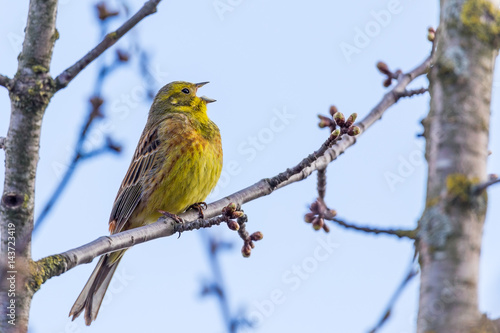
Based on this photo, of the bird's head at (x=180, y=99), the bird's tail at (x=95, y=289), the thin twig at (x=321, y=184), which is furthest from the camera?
the bird's head at (x=180, y=99)

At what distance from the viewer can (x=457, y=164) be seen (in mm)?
1789

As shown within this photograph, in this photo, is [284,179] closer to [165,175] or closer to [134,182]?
[165,175]

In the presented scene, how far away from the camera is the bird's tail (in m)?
4.61

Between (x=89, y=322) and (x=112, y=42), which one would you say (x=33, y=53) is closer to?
(x=112, y=42)

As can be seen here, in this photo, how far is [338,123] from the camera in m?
3.82

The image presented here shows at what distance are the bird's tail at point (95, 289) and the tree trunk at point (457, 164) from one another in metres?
3.33

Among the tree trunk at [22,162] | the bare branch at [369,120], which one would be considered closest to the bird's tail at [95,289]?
the bare branch at [369,120]

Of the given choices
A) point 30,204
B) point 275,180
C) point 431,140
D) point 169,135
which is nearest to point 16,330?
point 30,204

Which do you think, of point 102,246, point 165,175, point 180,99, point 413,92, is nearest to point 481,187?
point 102,246

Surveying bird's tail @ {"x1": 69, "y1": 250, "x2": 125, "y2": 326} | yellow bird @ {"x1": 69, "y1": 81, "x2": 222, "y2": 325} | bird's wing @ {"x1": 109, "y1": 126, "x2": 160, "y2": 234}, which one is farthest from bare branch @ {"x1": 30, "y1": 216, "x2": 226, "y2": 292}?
bird's wing @ {"x1": 109, "y1": 126, "x2": 160, "y2": 234}

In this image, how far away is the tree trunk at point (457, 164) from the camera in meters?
1.64

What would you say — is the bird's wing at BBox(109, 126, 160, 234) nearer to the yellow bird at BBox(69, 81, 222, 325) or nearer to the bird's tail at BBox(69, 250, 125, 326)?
the yellow bird at BBox(69, 81, 222, 325)

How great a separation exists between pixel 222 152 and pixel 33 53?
135 inches

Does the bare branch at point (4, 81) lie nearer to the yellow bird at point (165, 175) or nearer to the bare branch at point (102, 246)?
the bare branch at point (102, 246)
